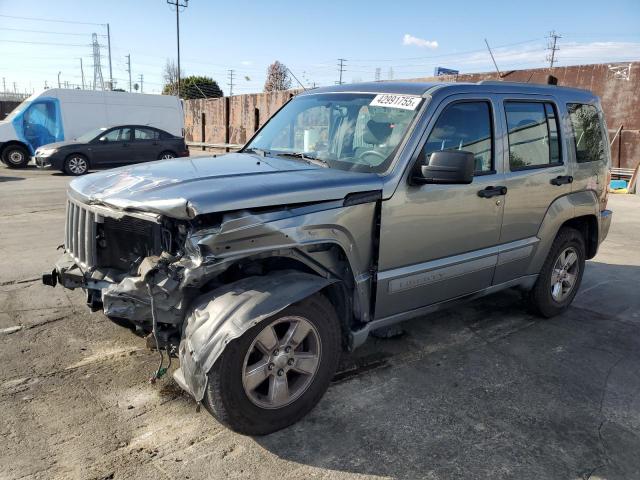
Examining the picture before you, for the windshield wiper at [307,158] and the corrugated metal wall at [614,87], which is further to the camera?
the corrugated metal wall at [614,87]

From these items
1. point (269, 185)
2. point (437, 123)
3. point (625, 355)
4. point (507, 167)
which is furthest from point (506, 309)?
point (269, 185)

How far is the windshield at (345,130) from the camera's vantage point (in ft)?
11.5

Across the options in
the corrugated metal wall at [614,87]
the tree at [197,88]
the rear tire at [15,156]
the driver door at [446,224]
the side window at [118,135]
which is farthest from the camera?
the tree at [197,88]

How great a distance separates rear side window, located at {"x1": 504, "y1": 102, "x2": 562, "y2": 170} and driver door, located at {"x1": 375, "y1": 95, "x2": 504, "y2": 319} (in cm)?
21

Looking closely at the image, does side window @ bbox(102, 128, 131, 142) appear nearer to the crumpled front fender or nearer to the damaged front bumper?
the damaged front bumper

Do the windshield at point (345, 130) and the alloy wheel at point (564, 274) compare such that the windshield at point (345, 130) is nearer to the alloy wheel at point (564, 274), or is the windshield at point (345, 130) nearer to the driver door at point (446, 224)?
the driver door at point (446, 224)

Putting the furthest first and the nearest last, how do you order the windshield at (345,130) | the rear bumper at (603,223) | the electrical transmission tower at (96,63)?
the electrical transmission tower at (96,63) < the rear bumper at (603,223) < the windshield at (345,130)

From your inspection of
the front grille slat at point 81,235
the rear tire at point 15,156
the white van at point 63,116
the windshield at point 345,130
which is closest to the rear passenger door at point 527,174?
the windshield at point 345,130

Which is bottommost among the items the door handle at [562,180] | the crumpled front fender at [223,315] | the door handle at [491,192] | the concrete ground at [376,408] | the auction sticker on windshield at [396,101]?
the concrete ground at [376,408]

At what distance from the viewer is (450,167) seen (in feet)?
10.4

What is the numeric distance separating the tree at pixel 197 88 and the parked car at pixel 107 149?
36223 mm

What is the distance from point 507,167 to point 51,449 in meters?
3.58

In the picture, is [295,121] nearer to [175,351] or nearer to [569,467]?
[175,351]

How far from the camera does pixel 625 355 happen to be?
416cm
